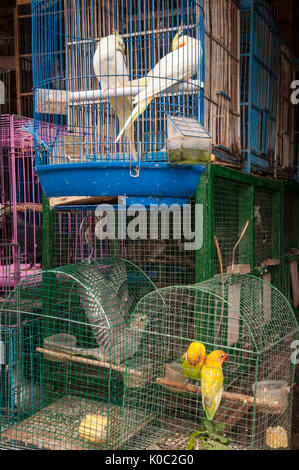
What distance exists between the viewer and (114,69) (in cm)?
231

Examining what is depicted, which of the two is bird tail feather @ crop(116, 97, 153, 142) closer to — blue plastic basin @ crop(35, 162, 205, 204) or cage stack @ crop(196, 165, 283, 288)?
blue plastic basin @ crop(35, 162, 205, 204)

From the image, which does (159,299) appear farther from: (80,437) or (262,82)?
(262,82)

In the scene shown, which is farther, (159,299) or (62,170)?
(159,299)

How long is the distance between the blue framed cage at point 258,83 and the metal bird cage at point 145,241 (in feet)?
2.90

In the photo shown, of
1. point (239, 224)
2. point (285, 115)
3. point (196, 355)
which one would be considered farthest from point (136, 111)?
point (285, 115)

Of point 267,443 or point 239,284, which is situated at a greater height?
point 239,284

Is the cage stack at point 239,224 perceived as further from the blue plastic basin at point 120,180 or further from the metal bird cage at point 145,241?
the blue plastic basin at point 120,180

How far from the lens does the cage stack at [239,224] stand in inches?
109

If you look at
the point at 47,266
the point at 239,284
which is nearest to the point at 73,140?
the point at 47,266

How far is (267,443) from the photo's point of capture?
2.43 meters

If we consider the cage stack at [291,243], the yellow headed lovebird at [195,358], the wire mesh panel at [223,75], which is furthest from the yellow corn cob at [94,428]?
the cage stack at [291,243]

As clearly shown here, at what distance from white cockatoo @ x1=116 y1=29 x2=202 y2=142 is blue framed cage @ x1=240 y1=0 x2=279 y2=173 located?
1.45 metres
